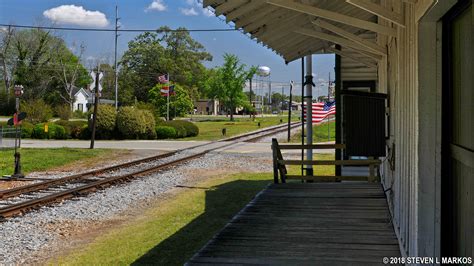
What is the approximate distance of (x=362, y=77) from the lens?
12.2 metres

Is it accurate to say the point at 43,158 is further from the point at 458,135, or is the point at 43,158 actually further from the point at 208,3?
the point at 458,135

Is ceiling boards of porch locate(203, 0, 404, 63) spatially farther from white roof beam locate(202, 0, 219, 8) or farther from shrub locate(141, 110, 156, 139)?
shrub locate(141, 110, 156, 139)

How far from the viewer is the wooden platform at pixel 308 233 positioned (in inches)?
181

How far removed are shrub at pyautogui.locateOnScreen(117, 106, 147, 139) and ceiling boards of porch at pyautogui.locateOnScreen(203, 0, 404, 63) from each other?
26679 mm

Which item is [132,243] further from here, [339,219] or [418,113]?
[418,113]

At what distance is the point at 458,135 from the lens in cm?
257

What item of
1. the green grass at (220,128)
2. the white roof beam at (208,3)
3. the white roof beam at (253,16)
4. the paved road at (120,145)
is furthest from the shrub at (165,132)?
the white roof beam at (208,3)

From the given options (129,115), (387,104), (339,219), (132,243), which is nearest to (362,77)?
(387,104)

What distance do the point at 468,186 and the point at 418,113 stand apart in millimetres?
770

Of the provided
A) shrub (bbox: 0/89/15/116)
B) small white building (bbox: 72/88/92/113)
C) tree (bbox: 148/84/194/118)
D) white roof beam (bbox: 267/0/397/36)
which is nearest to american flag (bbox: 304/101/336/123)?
white roof beam (bbox: 267/0/397/36)

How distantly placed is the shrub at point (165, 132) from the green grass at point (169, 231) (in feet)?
78.6

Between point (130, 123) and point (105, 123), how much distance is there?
1.74 m

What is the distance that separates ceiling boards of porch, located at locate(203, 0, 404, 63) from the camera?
431 cm

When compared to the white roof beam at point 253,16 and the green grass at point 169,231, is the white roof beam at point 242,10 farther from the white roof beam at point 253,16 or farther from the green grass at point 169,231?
the green grass at point 169,231
